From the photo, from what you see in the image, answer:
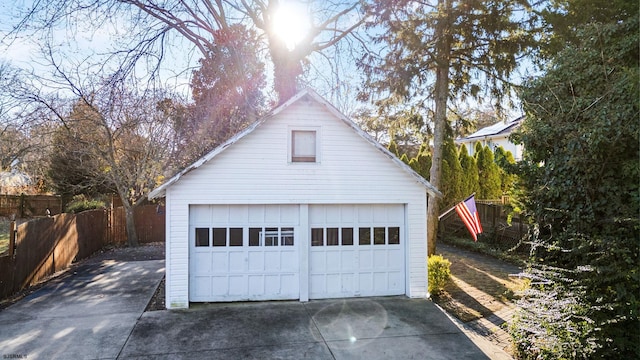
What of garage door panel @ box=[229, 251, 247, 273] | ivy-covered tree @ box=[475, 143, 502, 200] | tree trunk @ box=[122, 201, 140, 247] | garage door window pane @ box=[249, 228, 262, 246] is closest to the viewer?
garage door panel @ box=[229, 251, 247, 273]

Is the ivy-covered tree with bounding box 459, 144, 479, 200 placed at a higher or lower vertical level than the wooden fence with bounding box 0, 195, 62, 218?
higher

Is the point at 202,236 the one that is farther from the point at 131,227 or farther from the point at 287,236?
the point at 131,227

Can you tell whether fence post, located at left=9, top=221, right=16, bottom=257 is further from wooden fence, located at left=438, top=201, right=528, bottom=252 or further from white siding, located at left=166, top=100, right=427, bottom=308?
wooden fence, located at left=438, top=201, right=528, bottom=252

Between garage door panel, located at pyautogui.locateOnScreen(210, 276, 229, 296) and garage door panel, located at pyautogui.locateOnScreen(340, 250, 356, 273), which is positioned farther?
garage door panel, located at pyautogui.locateOnScreen(340, 250, 356, 273)

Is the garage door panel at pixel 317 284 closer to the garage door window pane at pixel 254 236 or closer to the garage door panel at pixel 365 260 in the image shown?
the garage door panel at pixel 365 260

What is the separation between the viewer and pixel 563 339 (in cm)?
589

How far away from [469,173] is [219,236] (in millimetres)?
14870

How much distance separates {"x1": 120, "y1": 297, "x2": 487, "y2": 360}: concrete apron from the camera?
22.5 ft

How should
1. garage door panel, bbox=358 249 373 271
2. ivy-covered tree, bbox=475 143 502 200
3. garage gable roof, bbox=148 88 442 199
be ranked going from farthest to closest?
ivy-covered tree, bbox=475 143 502 200, garage door panel, bbox=358 249 373 271, garage gable roof, bbox=148 88 442 199

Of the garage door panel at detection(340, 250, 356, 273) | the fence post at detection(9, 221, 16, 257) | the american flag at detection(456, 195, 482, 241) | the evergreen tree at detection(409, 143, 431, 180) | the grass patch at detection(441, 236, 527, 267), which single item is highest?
the evergreen tree at detection(409, 143, 431, 180)

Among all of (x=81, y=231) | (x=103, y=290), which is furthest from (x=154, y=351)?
(x=81, y=231)

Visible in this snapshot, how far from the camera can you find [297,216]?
9.95 meters

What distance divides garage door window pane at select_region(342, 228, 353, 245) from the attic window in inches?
78.6

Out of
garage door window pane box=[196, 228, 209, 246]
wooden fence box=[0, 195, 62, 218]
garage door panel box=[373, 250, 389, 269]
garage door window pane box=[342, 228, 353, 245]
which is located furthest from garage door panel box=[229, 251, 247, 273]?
wooden fence box=[0, 195, 62, 218]
